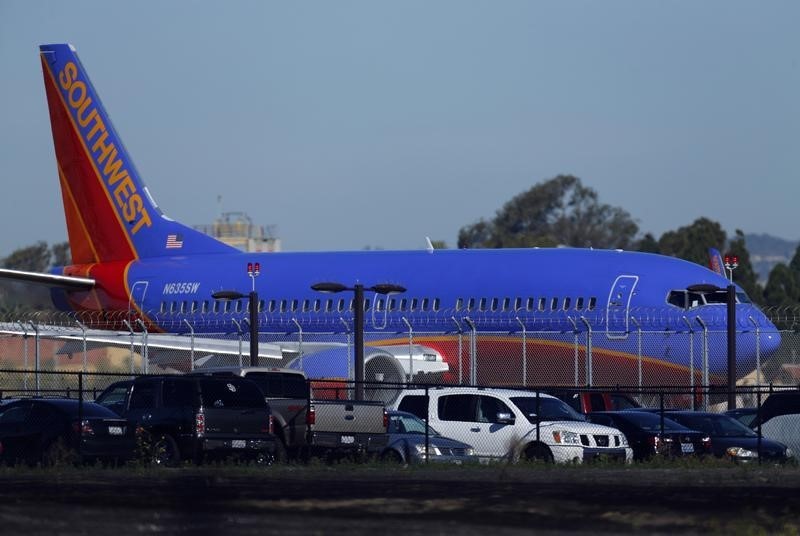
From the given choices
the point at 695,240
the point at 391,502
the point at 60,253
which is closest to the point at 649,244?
the point at 695,240

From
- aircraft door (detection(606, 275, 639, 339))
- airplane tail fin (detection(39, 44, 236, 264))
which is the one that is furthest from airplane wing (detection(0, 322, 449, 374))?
airplane tail fin (detection(39, 44, 236, 264))

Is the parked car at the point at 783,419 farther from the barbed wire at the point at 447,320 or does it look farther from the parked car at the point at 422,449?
the parked car at the point at 422,449

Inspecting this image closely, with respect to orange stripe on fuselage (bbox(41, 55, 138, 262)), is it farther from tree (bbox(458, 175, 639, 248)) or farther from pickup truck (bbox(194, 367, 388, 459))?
tree (bbox(458, 175, 639, 248))

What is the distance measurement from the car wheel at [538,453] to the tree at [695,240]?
8572 centimetres

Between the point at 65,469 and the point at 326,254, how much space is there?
22829 mm

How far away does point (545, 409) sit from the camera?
24.8 meters

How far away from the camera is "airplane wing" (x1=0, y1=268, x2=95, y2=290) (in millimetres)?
39906

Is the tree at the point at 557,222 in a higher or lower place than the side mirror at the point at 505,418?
higher

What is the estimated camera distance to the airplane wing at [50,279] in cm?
3991

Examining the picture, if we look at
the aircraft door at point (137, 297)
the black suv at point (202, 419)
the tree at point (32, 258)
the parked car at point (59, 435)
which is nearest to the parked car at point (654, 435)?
the black suv at point (202, 419)

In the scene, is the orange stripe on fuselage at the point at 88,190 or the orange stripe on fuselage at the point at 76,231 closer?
the orange stripe on fuselage at the point at 88,190

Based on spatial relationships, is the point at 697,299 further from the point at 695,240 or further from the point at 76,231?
the point at 695,240

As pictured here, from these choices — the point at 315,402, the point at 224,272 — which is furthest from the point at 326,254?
the point at 315,402

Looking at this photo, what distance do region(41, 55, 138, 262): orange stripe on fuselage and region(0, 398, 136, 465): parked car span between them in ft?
83.7
